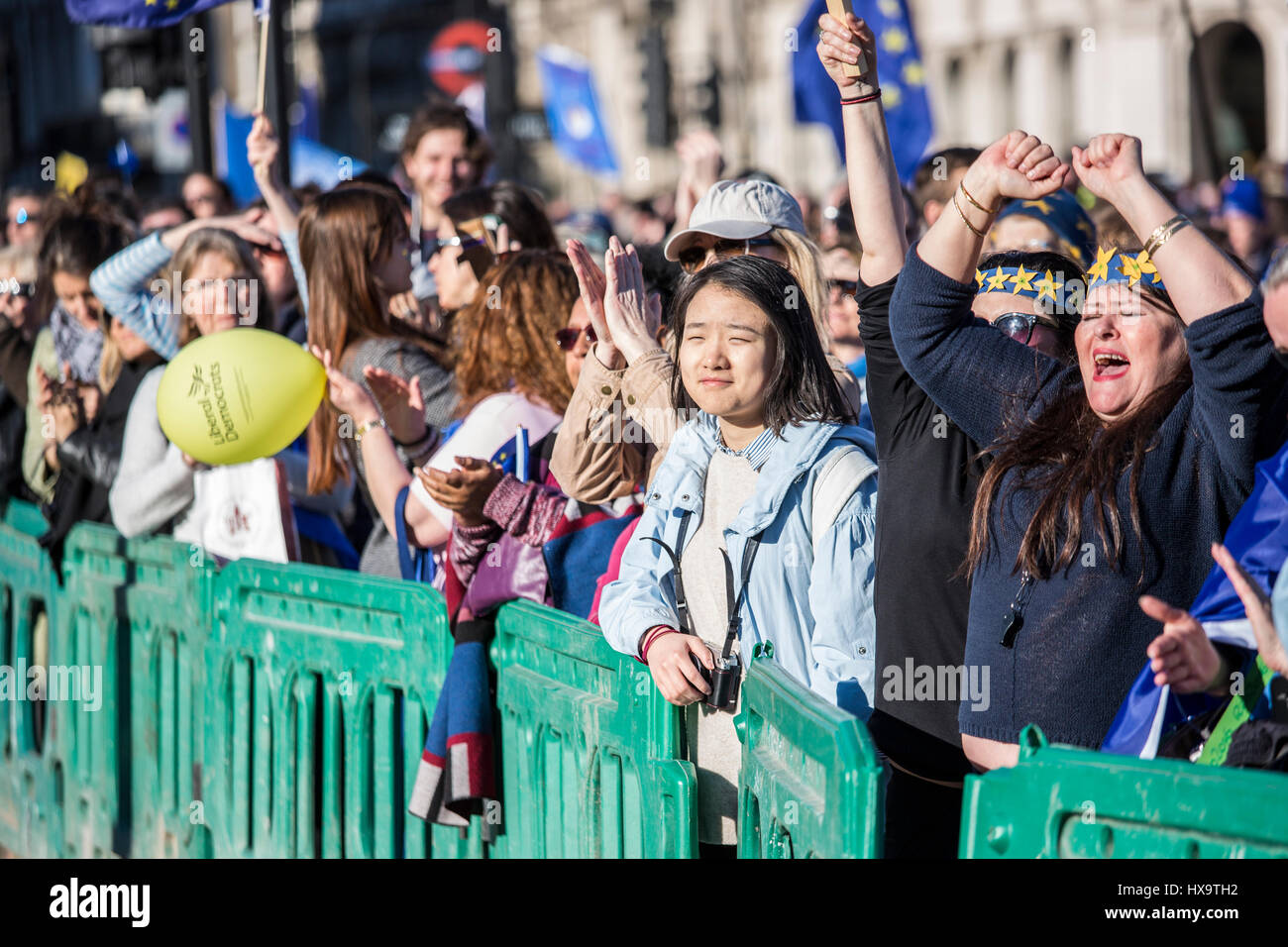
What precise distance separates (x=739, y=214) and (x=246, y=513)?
6.85ft

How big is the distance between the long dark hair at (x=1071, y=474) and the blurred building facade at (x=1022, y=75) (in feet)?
56.7

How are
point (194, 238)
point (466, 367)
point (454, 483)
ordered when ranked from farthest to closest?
point (194, 238), point (466, 367), point (454, 483)

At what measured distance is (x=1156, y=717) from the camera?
2.97m

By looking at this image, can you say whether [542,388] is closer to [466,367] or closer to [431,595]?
[466,367]

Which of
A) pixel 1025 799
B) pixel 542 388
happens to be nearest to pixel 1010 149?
pixel 1025 799

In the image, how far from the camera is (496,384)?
505 cm

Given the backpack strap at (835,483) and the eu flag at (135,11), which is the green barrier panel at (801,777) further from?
the eu flag at (135,11)

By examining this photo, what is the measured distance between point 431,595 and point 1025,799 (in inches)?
96.5

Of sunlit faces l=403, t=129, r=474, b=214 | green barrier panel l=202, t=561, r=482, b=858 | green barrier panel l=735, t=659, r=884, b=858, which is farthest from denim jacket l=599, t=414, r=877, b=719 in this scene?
sunlit faces l=403, t=129, r=474, b=214

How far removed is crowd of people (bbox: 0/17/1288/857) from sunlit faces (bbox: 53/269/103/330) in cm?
179

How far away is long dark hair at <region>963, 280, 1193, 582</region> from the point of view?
319cm
